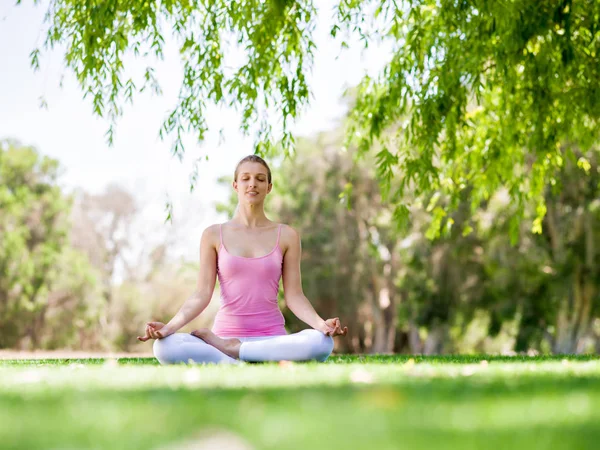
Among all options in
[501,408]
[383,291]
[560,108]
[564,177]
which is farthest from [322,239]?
[501,408]

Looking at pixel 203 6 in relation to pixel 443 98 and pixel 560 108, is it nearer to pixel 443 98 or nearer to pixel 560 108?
pixel 443 98

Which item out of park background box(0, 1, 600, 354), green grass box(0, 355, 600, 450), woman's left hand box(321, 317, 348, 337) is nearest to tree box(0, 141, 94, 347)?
park background box(0, 1, 600, 354)

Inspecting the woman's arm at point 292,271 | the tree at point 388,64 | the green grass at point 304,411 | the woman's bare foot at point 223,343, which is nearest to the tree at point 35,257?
the tree at point 388,64

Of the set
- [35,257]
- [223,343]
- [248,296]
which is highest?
[35,257]

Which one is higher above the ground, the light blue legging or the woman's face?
the woman's face

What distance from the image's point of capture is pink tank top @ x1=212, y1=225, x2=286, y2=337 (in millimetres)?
6117

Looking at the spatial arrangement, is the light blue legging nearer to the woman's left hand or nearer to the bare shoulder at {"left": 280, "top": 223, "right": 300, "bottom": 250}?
the woman's left hand

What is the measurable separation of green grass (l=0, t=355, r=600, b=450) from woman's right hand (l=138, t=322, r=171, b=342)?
4.71 ft

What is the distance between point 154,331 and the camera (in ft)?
18.0

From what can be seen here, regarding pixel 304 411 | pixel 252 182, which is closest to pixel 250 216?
pixel 252 182

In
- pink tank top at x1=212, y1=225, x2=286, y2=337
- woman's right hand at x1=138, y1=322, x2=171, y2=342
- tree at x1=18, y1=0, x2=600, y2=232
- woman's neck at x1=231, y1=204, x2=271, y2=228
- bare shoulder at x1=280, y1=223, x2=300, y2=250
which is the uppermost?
tree at x1=18, y1=0, x2=600, y2=232

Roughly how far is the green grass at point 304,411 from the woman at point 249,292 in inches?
67.3

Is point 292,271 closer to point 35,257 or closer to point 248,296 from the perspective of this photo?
point 248,296

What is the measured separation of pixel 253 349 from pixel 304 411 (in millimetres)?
3148
